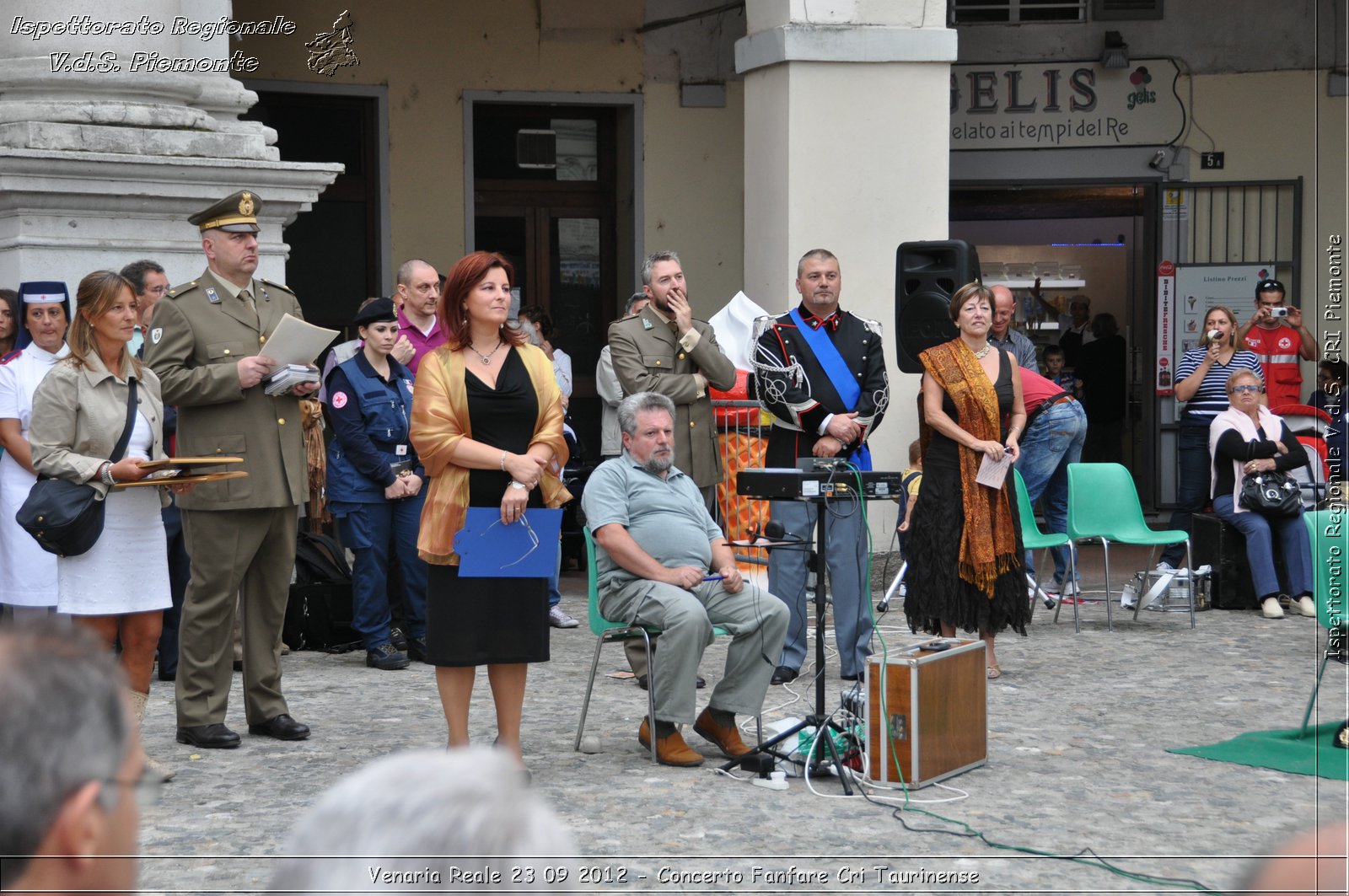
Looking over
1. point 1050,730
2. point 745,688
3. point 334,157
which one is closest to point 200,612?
point 745,688

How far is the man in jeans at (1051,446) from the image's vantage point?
9942 mm

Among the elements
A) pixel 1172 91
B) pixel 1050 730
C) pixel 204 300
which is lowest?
pixel 1050 730

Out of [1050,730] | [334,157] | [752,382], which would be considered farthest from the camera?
[334,157]

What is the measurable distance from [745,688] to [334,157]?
8.89 m

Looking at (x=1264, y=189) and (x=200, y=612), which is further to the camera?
(x=1264, y=189)

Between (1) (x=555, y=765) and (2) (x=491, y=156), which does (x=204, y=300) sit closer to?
(1) (x=555, y=765)

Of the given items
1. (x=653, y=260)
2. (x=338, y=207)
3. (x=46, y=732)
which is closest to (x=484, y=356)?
(x=653, y=260)

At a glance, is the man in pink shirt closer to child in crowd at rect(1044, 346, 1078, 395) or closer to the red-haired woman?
the red-haired woman

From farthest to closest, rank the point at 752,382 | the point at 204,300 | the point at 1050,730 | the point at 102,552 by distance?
the point at 752,382
the point at 1050,730
the point at 204,300
the point at 102,552

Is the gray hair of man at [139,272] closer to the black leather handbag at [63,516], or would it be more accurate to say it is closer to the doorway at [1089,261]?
the black leather handbag at [63,516]

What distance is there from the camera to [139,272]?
730 centimetres

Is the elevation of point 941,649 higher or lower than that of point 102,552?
lower

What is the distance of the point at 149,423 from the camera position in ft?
19.2

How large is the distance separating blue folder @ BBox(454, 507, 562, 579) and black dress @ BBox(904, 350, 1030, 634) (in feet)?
8.05
